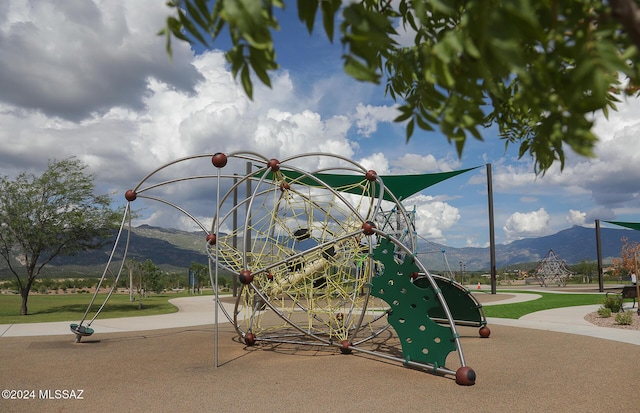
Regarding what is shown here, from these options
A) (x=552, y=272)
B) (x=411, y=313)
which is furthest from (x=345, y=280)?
(x=552, y=272)

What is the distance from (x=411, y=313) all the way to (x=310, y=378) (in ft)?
6.24

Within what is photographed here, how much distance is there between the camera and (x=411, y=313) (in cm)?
727

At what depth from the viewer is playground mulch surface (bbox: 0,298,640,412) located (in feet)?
17.6

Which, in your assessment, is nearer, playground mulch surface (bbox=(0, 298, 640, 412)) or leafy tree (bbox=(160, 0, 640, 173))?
leafy tree (bbox=(160, 0, 640, 173))

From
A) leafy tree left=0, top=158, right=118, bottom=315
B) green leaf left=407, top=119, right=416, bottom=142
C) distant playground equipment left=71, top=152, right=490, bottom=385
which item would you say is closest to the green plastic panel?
distant playground equipment left=71, top=152, right=490, bottom=385

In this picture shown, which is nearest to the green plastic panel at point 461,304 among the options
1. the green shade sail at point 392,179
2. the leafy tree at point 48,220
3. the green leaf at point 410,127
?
the green shade sail at point 392,179

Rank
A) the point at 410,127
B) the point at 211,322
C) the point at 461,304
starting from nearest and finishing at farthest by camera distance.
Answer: the point at 410,127 < the point at 461,304 < the point at 211,322

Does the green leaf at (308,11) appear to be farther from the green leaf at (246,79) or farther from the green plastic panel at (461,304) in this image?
the green plastic panel at (461,304)

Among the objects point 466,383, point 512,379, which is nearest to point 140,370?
point 466,383

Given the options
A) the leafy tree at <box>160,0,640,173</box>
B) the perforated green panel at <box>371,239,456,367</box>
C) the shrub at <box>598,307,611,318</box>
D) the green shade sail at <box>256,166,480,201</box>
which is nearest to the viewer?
the leafy tree at <box>160,0,640,173</box>

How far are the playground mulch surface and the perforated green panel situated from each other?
14.3 inches

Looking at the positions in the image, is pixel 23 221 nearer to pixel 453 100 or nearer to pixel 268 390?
pixel 268 390

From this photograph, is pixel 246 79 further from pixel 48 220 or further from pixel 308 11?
pixel 48 220

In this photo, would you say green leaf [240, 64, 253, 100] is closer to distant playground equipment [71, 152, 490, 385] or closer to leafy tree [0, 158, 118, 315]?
distant playground equipment [71, 152, 490, 385]
